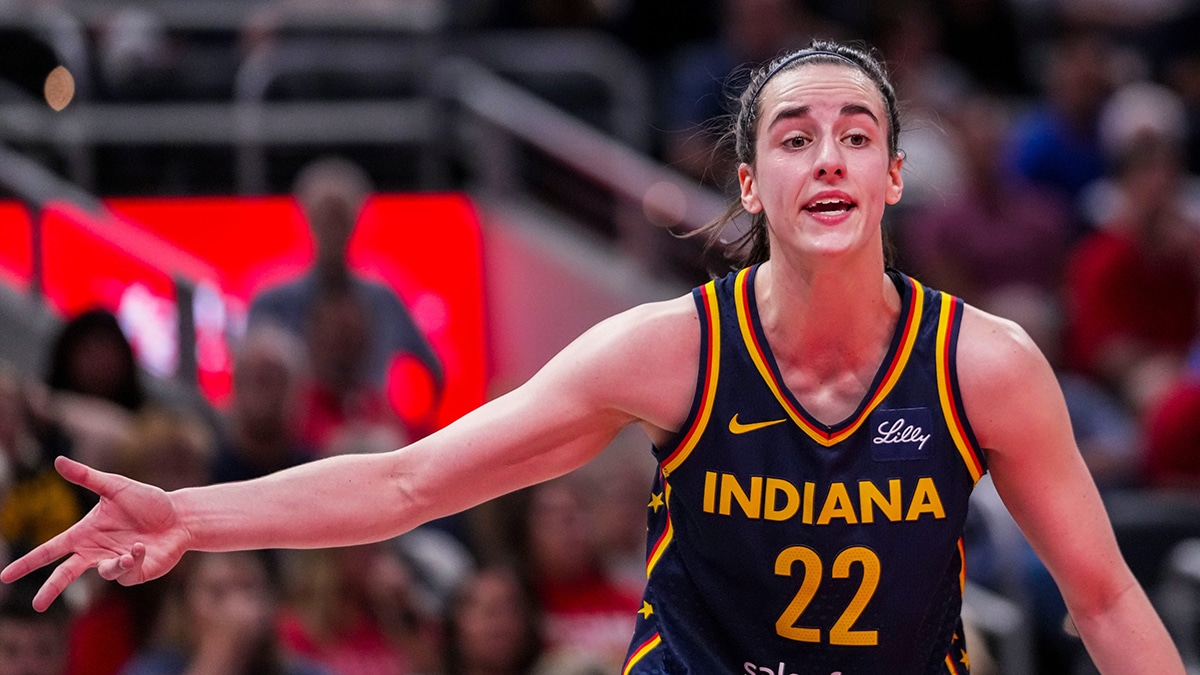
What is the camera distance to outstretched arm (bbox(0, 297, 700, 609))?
3277 millimetres

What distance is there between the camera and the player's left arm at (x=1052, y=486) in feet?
10.7

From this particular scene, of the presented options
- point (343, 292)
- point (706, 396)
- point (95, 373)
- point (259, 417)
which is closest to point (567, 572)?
point (259, 417)

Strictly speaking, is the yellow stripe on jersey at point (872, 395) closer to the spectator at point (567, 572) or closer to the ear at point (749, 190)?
the ear at point (749, 190)

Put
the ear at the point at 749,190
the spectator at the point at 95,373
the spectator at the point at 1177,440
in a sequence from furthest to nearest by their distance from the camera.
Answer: the spectator at the point at 1177,440 → the spectator at the point at 95,373 → the ear at the point at 749,190

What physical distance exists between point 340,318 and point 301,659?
1.64 m

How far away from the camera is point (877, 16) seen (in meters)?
9.44

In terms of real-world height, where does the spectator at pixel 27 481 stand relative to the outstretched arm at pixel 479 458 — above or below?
below

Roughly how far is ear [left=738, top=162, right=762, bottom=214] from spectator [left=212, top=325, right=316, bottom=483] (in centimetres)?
327

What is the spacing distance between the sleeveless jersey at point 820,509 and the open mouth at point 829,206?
30 centimetres

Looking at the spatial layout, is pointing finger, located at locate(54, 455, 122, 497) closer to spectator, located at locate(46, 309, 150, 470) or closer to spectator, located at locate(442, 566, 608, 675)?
spectator, located at locate(442, 566, 608, 675)

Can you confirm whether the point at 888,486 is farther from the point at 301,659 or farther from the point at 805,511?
the point at 301,659

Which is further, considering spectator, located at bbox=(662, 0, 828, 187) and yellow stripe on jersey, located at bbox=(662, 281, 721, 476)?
spectator, located at bbox=(662, 0, 828, 187)

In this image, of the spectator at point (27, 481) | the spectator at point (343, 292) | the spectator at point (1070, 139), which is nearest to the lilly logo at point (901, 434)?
the spectator at point (27, 481)

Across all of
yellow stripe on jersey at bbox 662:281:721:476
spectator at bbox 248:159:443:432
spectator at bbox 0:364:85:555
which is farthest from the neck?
spectator at bbox 248:159:443:432
